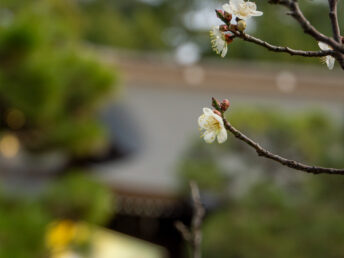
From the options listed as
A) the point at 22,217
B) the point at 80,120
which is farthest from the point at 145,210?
the point at 22,217

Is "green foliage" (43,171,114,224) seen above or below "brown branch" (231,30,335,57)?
below

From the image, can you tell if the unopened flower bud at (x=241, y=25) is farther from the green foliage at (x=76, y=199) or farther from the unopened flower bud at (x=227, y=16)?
the green foliage at (x=76, y=199)

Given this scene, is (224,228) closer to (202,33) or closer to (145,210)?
(145,210)

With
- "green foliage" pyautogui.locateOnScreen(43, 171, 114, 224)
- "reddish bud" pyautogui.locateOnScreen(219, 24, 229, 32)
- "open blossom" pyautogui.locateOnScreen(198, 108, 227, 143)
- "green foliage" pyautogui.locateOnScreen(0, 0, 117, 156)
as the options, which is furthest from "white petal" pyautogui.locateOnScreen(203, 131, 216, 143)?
"green foliage" pyautogui.locateOnScreen(43, 171, 114, 224)

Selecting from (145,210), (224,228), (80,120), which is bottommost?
(145,210)

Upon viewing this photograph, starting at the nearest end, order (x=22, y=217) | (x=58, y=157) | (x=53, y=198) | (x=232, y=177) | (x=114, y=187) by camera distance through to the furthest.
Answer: (x=22, y=217) < (x=53, y=198) < (x=232, y=177) < (x=58, y=157) < (x=114, y=187)

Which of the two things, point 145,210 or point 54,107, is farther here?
point 145,210

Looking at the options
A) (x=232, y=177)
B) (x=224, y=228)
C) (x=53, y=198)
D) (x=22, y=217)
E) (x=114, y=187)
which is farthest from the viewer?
(x=114, y=187)

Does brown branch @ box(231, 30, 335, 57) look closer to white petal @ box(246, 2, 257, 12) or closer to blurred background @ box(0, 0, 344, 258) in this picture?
white petal @ box(246, 2, 257, 12)
